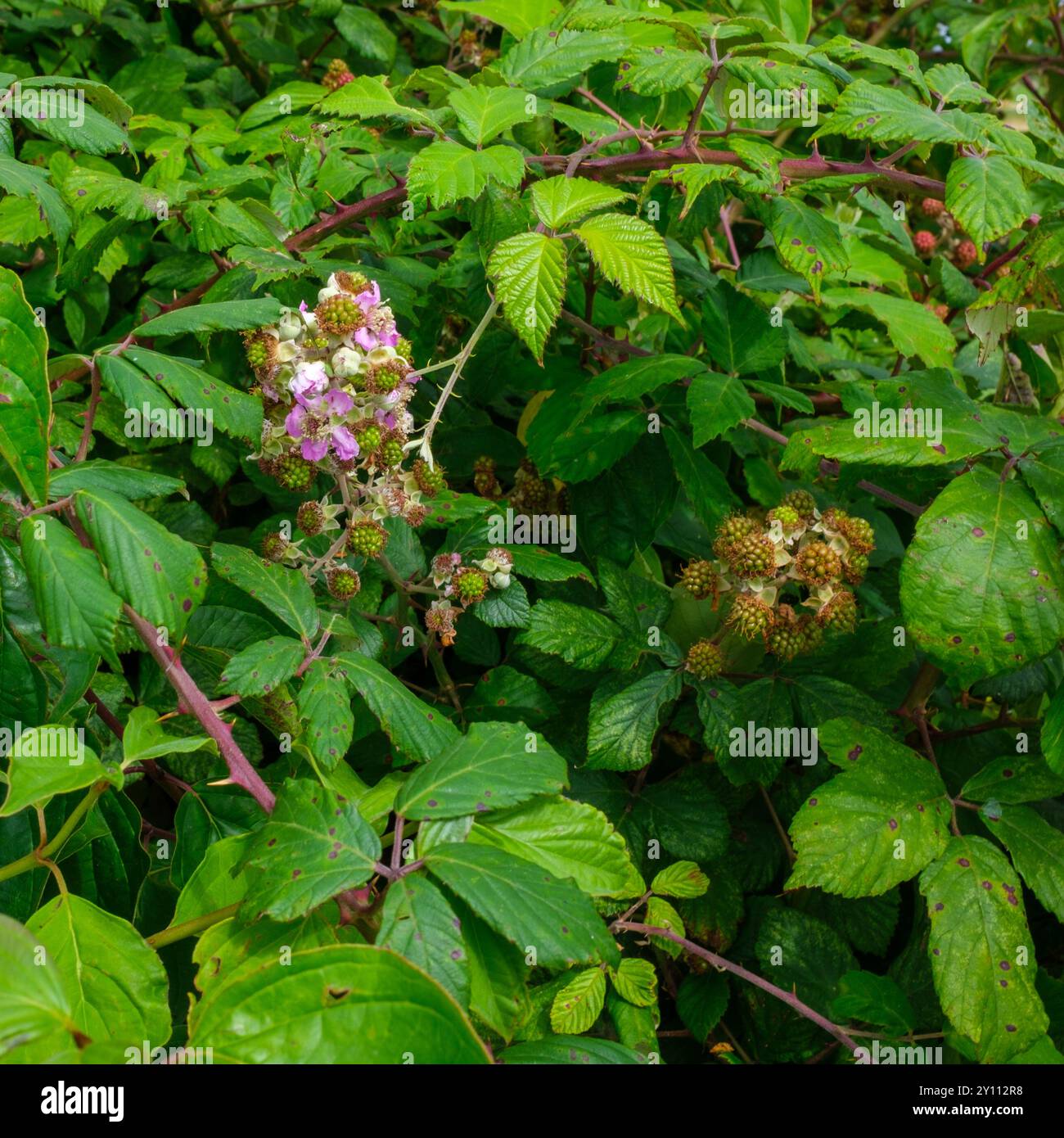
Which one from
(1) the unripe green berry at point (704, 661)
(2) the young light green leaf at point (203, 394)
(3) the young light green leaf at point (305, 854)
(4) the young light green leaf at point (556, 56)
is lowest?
(3) the young light green leaf at point (305, 854)

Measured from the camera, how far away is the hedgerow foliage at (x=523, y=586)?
112cm

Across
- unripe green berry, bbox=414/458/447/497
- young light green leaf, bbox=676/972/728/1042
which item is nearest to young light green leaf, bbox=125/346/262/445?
unripe green berry, bbox=414/458/447/497

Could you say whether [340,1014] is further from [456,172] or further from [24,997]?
[456,172]

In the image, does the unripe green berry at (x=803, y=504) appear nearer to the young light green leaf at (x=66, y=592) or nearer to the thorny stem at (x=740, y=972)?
the thorny stem at (x=740, y=972)

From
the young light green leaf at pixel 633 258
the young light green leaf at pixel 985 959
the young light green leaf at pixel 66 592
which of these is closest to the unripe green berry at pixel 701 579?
the young light green leaf at pixel 633 258

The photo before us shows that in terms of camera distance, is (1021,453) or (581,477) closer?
(1021,453)

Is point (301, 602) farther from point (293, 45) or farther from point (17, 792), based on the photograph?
point (293, 45)

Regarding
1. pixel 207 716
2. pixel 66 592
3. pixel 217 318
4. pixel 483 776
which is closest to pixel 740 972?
pixel 483 776

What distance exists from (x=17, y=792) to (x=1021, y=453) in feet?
4.52

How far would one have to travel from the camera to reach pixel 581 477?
1.74 metres

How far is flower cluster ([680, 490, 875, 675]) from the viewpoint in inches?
61.7

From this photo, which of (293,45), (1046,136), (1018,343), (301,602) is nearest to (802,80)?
(1046,136)

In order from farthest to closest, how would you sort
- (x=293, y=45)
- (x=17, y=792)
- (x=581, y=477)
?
(x=293, y=45)
(x=581, y=477)
(x=17, y=792)

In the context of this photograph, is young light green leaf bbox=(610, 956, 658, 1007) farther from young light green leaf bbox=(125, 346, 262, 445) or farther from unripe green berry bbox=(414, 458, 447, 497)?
young light green leaf bbox=(125, 346, 262, 445)
